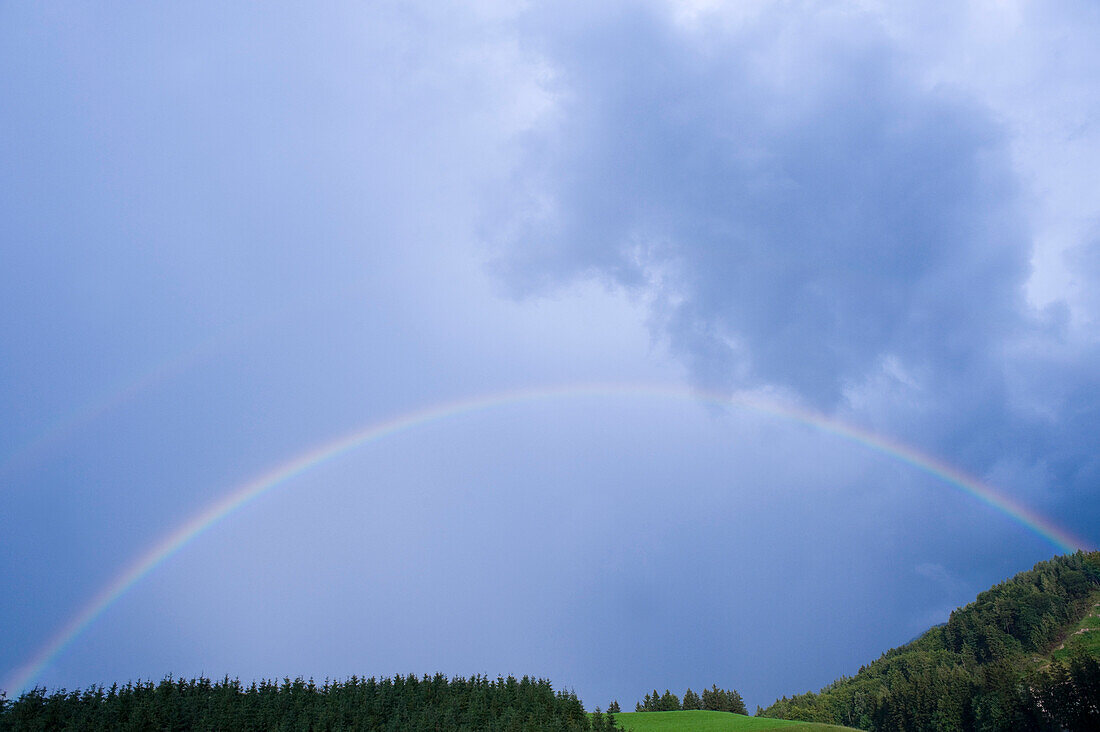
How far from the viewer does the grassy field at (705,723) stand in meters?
79.9

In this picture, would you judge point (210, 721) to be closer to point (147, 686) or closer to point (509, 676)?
point (147, 686)

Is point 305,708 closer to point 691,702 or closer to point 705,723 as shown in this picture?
point 705,723

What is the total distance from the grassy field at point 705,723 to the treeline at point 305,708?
11.4m

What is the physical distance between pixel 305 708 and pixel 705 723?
5497 centimetres

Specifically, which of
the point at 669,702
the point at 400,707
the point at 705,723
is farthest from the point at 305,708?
the point at 669,702

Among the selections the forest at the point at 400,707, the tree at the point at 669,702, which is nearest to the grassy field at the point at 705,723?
the forest at the point at 400,707

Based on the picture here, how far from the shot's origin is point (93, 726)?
80.9 m

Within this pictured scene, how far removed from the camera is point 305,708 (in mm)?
86375

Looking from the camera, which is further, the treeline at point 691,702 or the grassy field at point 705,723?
the treeline at point 691,702

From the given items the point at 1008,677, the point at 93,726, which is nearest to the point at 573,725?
the point at 93,726

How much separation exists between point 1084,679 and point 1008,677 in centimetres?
3240

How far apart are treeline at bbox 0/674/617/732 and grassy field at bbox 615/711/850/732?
449 inches

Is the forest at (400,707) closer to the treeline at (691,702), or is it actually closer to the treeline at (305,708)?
the treeline at (305,708)

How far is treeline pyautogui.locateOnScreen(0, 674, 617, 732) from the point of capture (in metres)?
77.8
